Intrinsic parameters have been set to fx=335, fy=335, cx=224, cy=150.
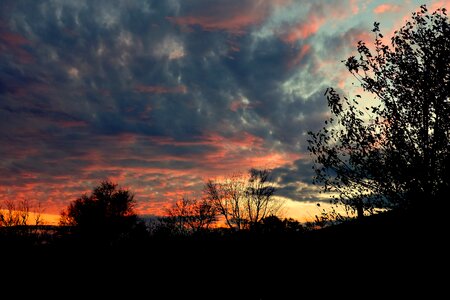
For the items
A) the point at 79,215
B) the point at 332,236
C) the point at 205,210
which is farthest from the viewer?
the point at 205,210

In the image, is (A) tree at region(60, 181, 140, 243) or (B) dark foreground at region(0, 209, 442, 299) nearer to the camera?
(B) dark foreground at region(0, 209, 442, 299)

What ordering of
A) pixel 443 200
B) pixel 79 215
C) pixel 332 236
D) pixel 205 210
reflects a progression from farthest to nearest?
pixel 205 210, pixel 79 215, pixel 332 236, pixel 443 200

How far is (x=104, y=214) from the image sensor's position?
50.3 metres

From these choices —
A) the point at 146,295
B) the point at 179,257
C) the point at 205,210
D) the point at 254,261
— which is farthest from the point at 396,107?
the point at 205,210

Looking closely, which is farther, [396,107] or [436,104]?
[396,107]

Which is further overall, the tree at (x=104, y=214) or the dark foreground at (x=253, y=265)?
the tree at (x=104, y=214)

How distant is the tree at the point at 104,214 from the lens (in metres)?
47.7

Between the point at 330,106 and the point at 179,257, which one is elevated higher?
the point at 330,106

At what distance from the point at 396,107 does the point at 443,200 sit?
5.65 meters

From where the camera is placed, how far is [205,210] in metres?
67.6

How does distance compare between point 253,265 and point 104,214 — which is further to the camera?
point 104,214

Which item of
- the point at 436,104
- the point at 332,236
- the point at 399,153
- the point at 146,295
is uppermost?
the point at 436,104

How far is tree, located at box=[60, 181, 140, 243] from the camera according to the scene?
47.7 meters

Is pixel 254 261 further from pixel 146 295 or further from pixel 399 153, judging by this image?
pixel 399 153
